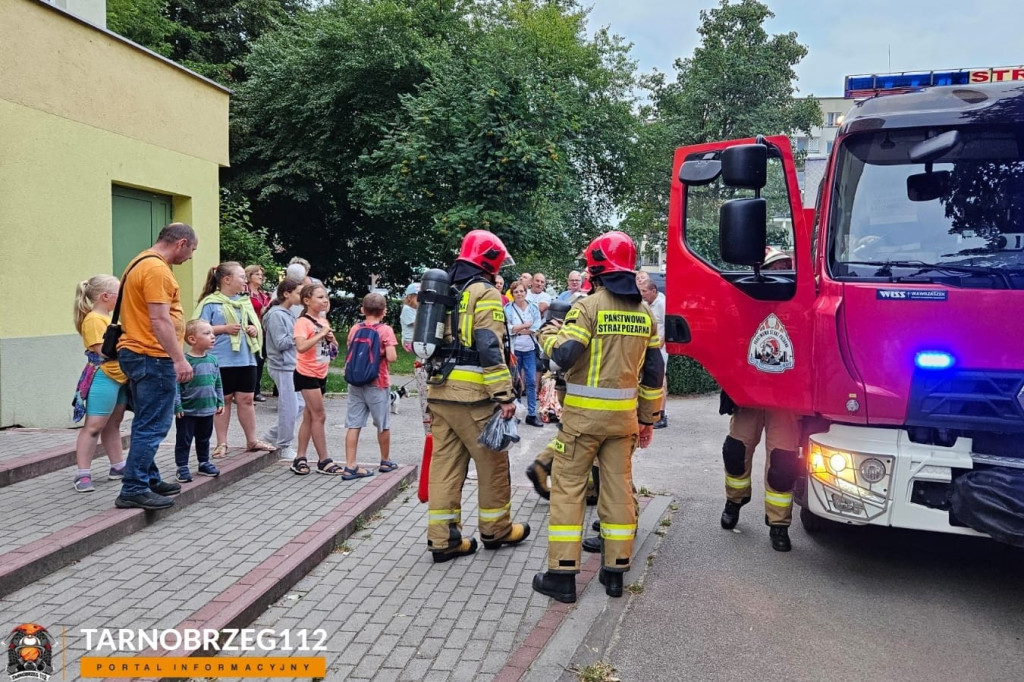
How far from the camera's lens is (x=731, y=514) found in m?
6.01

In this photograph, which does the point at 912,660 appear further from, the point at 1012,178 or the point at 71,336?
the point at 71,336

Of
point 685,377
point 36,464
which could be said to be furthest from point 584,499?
point 685,377

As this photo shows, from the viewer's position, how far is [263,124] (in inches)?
848

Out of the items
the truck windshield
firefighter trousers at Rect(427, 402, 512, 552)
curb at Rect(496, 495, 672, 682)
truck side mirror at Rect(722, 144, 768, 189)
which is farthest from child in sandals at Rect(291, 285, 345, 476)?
the truck windshield

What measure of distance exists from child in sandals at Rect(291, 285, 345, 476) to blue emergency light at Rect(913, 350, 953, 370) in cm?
445

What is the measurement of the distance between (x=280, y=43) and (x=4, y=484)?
17.2 meters

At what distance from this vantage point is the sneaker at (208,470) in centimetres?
619

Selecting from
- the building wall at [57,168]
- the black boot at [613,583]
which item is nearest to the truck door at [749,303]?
the black boot at [613,583]

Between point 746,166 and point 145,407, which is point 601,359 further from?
point 145,407

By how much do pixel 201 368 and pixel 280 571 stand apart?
2078 millimetres

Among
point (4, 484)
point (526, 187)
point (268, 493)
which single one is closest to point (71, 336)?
point (4, 484)

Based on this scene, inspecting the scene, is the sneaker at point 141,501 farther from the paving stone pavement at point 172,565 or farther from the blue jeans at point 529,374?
the blue jeans at point 529,374

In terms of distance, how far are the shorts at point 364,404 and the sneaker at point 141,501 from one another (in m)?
1.69

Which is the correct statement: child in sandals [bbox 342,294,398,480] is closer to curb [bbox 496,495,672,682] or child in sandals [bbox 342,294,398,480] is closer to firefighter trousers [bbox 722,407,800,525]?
curb [bbox 496,495,672,682]
